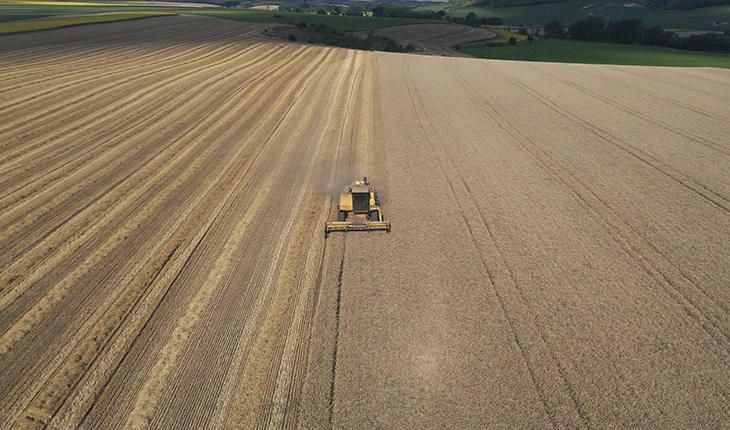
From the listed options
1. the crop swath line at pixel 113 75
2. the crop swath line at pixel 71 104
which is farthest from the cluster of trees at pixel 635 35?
the crop swath line at pixel 71 104

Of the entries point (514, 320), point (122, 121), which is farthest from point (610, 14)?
point (514, 320)

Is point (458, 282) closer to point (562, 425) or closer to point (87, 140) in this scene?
point (562, 425)

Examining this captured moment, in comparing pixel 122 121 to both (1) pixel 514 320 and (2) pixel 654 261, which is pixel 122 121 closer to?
(1) pixel 514 320

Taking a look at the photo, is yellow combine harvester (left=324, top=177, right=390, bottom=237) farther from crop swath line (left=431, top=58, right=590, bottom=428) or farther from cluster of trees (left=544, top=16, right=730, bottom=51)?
cluster of trees (left=544, top=16, right=730, bottom=51)

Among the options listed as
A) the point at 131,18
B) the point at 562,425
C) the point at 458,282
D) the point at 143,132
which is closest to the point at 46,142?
the point at 143,132

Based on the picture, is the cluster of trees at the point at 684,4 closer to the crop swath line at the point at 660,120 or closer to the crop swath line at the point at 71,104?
the crop swath line at the point at 660,120
